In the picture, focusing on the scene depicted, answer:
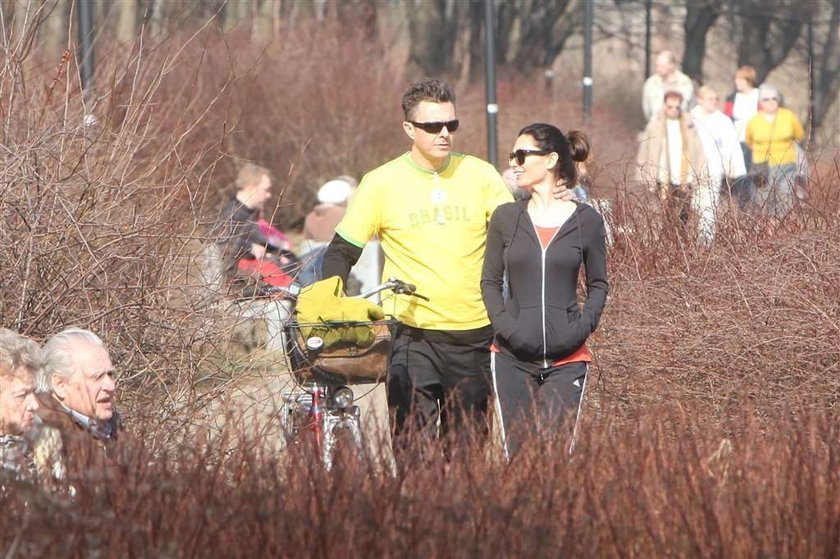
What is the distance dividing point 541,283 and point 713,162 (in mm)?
5604

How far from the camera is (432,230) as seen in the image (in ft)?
19.4

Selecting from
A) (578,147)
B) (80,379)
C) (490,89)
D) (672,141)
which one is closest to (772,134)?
(672,141)

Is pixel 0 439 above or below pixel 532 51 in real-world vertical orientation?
above

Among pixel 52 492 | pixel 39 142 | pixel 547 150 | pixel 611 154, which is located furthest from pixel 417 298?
pixel 611 154

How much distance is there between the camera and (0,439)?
458 cm

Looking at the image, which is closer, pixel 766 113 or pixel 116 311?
pixel 116 311

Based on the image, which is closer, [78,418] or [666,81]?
[78,418]

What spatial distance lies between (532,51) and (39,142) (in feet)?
74.3

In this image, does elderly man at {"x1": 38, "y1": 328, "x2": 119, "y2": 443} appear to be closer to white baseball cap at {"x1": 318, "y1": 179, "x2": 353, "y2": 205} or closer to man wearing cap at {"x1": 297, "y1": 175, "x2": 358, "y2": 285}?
man wearing cap at {"x1": 297, "y1": 175, "x2": 358, "y2": 285}

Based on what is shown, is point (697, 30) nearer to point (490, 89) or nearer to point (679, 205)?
point (490, 89)

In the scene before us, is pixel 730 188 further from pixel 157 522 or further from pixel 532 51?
pixel 532 51

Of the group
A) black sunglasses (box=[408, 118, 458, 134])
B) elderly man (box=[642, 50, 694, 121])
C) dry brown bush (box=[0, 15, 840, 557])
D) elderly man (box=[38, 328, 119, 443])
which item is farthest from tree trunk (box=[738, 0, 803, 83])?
elderly man (box=[38, 328, 119, 443])

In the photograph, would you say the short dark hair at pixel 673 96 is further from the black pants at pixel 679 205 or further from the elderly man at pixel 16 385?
the elderly man at pixel 16 385

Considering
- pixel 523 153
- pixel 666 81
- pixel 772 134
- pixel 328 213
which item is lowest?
pixel 328 213
